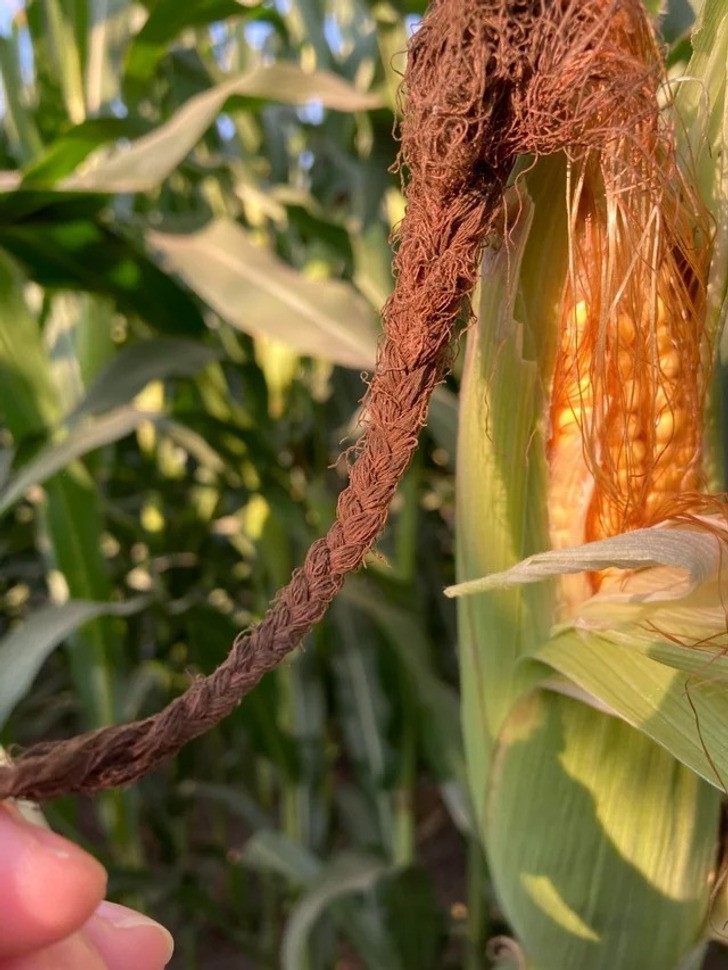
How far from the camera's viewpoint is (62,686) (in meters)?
1.22

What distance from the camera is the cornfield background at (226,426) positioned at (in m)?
0.50

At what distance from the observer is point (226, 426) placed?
58cm

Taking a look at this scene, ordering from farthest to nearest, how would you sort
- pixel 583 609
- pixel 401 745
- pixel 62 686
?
pixel 62 686, pixel 401 745, pixel 583 609

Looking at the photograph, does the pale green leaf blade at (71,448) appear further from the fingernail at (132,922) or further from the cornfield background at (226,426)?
the fingernail at (132,922)

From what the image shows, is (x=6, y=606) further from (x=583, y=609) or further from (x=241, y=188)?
(x=583, y=609)

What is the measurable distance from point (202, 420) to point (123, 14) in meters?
0.36

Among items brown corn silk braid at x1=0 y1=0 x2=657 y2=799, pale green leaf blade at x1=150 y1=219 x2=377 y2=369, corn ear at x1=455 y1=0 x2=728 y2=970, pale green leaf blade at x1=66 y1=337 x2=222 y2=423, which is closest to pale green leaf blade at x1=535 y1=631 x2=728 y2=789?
corn ear at x1=455 y1=0 x2=728 y2=970

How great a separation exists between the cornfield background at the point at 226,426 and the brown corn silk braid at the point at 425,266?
25 cm

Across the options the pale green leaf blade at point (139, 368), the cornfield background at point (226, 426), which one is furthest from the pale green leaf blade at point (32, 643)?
the pale green leaf blade at point (139, 368)

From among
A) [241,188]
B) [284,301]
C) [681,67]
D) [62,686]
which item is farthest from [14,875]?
[62,686]

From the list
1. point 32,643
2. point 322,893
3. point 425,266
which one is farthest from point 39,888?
point 322,893

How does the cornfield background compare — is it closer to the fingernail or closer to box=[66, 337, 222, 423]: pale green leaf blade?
box=[66, 337, 222, 423]: pale green leaf blade

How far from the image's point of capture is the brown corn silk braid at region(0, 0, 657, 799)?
172 millimetres

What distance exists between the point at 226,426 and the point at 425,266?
414 millimetres
